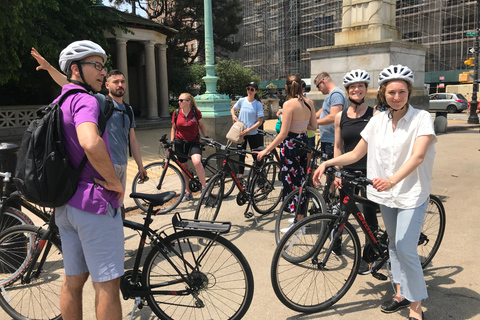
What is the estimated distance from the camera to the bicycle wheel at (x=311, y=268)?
123 inches

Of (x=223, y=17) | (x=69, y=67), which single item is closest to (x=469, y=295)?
(x=69, y=67)

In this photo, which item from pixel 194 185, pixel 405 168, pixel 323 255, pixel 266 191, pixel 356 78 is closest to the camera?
pixel 405 168

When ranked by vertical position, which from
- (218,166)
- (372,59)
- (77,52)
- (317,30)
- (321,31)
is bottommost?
(218,166)

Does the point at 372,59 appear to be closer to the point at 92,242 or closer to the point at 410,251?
the point at 410,251

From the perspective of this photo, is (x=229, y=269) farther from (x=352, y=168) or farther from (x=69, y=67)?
(x=352, y=168)

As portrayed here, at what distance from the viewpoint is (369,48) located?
12.3m

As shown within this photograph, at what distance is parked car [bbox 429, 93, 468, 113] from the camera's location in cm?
3009

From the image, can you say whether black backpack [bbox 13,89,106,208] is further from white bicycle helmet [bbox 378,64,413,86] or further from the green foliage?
the green foliage

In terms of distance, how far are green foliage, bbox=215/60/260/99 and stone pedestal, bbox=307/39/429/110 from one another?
22.6 meters

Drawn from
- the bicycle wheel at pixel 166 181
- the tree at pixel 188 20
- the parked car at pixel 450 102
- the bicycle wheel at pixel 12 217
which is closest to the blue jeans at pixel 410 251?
the bicycle wheel at pixel 12 217

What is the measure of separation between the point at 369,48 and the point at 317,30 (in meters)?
40.9

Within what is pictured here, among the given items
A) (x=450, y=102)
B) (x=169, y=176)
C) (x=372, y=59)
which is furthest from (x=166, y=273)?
(x=450, y=102)

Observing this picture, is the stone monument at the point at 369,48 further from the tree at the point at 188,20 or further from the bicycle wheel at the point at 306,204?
the tree at the point at 188,20

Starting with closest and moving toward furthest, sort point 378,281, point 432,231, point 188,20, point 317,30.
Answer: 1. point 378,281
2. point 432,231
3. point 188,20
4. point 317,30
